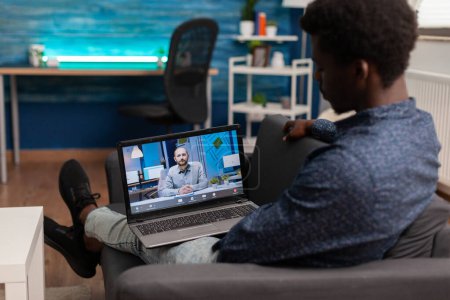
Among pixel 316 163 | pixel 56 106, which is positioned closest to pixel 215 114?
pixel 56 106

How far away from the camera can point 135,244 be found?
5.99 ft

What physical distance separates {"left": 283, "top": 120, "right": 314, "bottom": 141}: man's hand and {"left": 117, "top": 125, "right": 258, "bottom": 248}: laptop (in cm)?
15

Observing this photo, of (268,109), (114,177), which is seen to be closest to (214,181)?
(114,177)

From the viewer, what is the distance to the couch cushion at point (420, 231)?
1400mm

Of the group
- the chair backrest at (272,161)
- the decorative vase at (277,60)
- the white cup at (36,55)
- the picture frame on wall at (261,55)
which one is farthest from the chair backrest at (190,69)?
the chair backrest at (272,161)

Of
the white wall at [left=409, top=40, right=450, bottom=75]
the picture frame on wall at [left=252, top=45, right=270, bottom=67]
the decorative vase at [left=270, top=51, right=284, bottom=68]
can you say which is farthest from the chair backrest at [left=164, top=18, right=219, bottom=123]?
the white wall at [left=409, top=40, right=450, bottom=75]

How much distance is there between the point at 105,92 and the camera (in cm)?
493

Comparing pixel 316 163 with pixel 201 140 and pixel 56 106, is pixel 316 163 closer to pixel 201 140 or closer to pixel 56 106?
pixel 201 140

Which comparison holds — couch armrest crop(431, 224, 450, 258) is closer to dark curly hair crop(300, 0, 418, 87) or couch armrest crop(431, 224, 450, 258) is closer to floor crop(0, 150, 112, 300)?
dark curly hair crop(300, 0, 418, 87)

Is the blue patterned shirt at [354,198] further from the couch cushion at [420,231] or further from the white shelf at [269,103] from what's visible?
the white shelf at [269,103]

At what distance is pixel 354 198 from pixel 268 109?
11.2 feet

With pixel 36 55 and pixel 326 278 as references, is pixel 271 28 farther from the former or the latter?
pixel 326 278

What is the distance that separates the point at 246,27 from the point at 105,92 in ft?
3.74

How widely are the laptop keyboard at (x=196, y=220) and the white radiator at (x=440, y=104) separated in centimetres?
206
